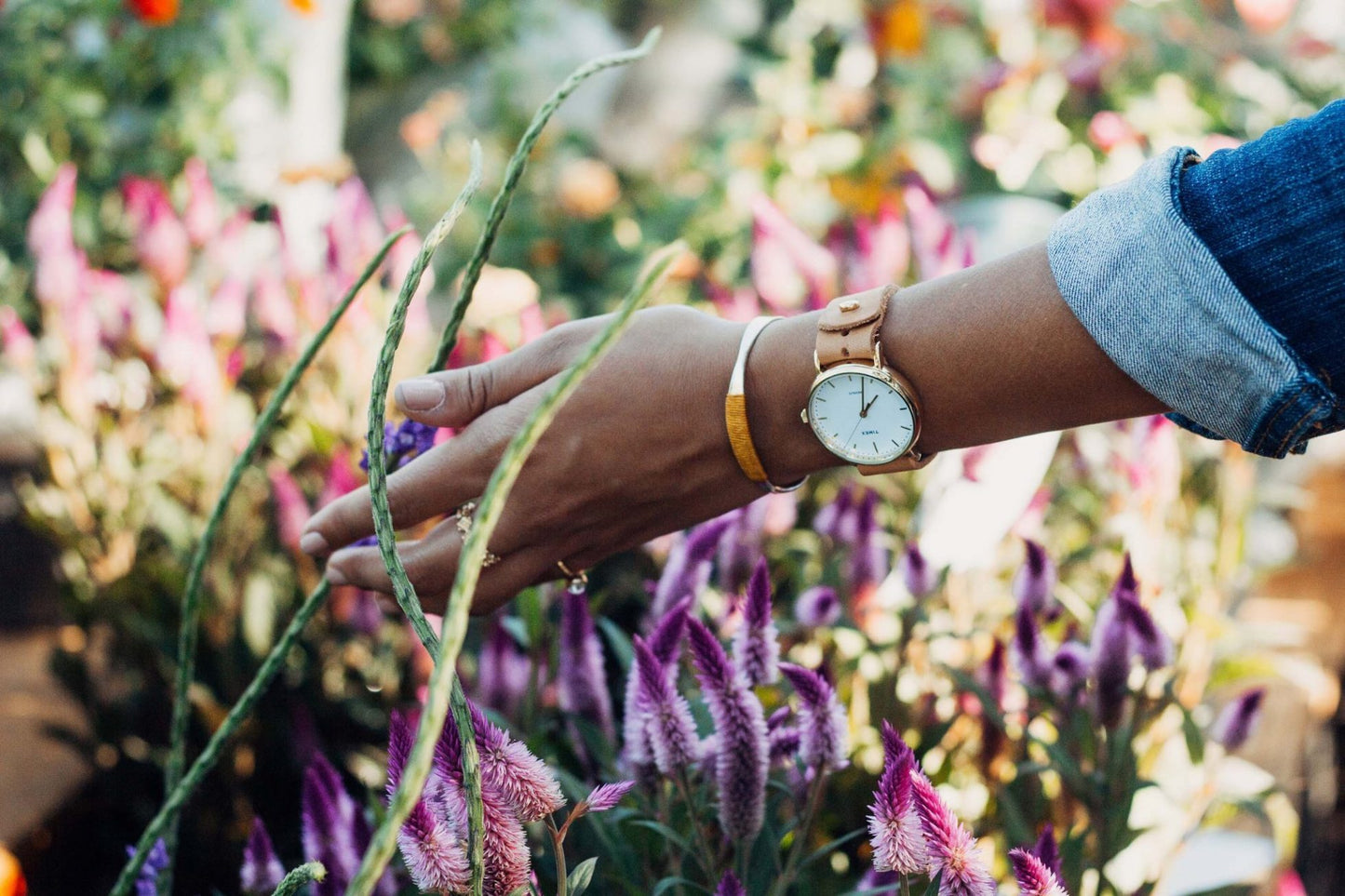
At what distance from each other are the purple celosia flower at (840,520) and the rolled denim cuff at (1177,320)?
493 mm

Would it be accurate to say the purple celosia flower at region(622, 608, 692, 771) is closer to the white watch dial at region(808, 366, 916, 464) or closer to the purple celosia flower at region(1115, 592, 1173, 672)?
the white watch dial at region(808, 366, 916, 464)

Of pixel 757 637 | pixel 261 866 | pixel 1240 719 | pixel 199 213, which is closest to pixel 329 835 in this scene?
pixel 261 866

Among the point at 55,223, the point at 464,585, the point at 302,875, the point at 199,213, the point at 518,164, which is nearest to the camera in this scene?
the point at 464,585

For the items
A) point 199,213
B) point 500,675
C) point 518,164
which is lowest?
point 500,675

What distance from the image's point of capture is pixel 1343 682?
7.60 ft

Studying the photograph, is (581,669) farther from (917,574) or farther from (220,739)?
(917,574)

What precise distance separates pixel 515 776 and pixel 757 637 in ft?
0.90

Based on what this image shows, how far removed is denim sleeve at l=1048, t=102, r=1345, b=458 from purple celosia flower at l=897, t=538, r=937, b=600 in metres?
0.42

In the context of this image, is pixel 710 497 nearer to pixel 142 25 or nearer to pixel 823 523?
pixel 823 523

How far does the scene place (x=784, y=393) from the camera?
35.0 inches

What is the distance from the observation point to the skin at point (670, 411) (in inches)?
31.9

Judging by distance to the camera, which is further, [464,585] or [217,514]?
[217,514]

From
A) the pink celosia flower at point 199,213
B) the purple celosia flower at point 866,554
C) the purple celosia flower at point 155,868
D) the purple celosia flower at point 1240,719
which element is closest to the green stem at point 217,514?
the purple celosia flower at point 155,868

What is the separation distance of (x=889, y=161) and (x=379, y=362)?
242 centimetres
